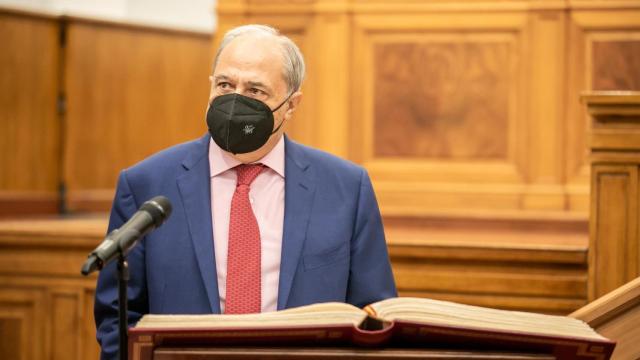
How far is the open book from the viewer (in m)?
1.62

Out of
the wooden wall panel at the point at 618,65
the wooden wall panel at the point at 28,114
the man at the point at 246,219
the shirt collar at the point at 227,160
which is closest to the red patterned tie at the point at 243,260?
the man at the point at 246,219

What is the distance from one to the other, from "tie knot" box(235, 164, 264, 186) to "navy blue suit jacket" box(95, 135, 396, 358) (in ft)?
0.28

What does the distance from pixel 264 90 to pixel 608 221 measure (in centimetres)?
179

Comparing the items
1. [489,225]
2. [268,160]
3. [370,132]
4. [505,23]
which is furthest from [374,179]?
[268,160]

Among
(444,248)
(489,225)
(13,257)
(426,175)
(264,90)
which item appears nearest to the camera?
(264,90)

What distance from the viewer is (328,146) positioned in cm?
532

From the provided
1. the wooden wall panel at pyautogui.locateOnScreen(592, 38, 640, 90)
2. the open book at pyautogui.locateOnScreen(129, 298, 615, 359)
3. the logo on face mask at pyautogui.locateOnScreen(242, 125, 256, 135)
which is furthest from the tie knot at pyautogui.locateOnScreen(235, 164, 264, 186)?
the wooden wall panel at pyautogui.locateOnScreen(592, 38, 640, 90)

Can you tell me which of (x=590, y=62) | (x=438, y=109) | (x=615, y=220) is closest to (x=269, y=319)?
(x=615, y=220)

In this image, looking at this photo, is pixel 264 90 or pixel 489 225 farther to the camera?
pixel 489 225

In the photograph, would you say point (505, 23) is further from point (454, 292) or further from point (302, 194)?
point (302, 194)

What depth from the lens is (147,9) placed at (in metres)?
7.91

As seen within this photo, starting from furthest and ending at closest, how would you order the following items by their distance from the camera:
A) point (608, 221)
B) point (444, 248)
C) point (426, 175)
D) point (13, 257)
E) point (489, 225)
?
point (426, 175) → point (489, 225) → point (13, 257) → point (444, 248) → point (608, 221)

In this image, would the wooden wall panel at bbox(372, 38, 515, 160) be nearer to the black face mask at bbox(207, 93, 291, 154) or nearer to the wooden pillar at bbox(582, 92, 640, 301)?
the wooden pillar at bbox(582, 92, 640, 301)

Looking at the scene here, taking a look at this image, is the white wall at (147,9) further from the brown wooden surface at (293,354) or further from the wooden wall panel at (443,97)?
the brown wooden surface at (293,354)
